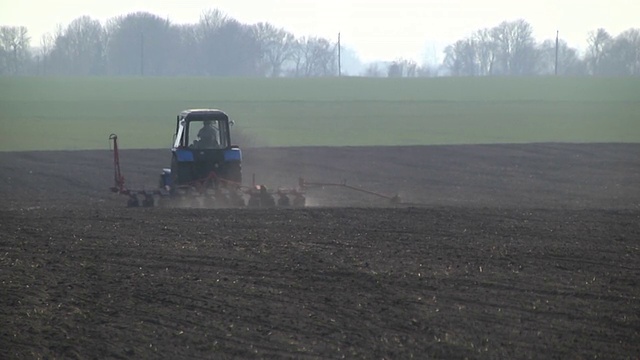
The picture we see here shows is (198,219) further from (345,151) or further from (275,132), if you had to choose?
(275,132)

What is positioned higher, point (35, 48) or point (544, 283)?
point (35, 48)

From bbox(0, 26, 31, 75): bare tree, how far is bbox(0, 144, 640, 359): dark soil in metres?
61.1

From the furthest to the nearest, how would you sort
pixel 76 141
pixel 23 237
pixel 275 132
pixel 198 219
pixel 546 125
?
pixel 546 125 < pixel 275 132 < pixel 76 141 < pixel 198 219 < pixel 23 237

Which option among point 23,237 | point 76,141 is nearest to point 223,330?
point 23,237

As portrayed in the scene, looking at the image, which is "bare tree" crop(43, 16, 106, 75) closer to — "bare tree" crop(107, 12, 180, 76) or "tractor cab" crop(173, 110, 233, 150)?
"bare tree" crop(107, 12, 180, 76)

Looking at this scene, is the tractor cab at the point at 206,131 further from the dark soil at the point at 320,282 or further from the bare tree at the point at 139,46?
the bare tree at the point at 139,46

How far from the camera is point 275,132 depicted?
44.7 metres

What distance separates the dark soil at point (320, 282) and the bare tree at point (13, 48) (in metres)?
61.1

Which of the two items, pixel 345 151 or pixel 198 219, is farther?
pixel 345 151

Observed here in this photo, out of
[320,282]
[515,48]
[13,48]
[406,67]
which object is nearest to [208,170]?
[320,282]

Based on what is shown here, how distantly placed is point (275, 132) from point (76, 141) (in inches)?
353

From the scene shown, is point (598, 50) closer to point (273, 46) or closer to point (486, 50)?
point (486, 50)

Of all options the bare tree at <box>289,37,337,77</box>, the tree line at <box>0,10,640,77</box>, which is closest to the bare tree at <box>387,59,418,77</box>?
the tree line at <box>0,10,640,77</box>

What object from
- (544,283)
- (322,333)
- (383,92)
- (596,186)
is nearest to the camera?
(322,333)
